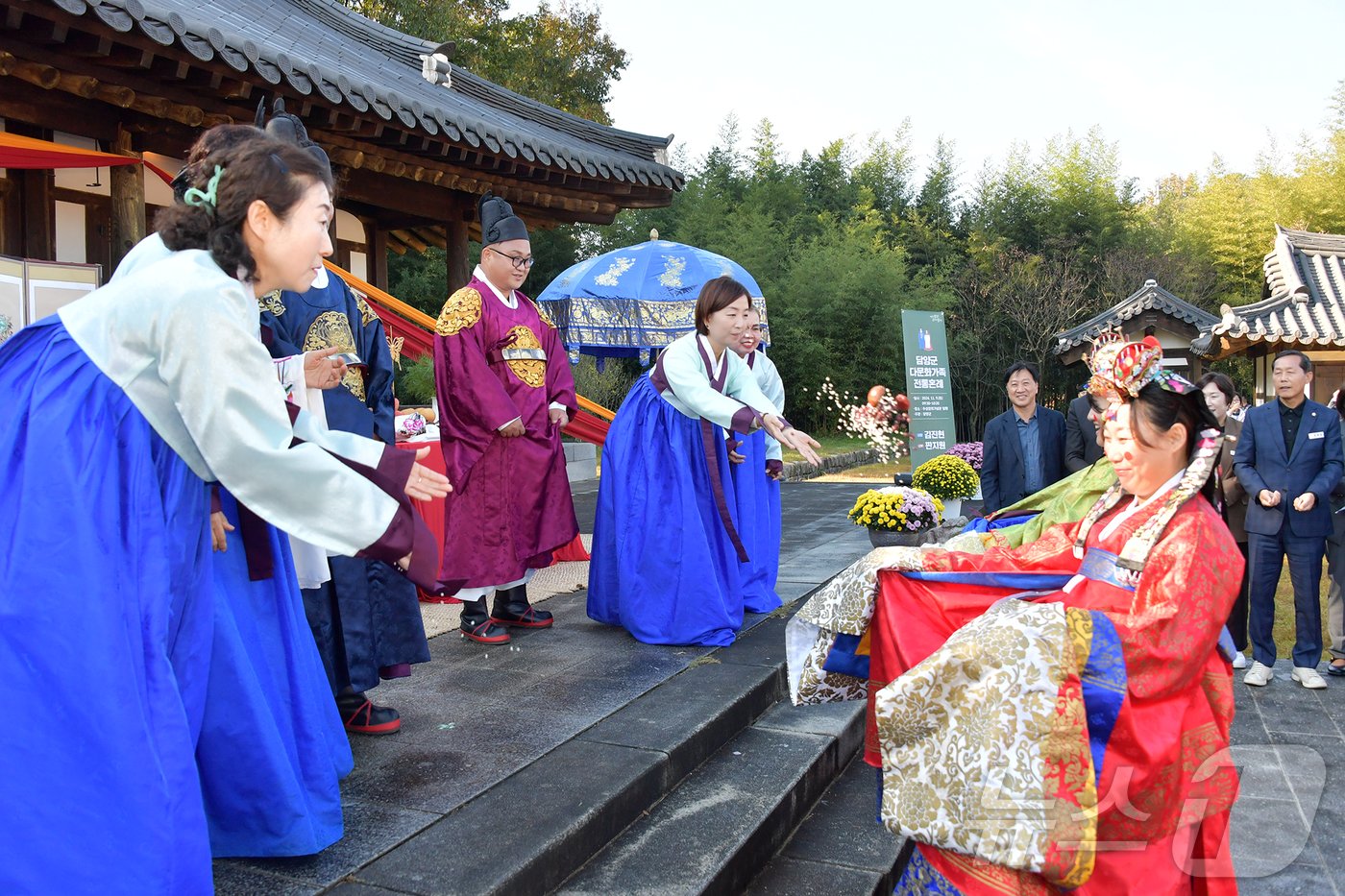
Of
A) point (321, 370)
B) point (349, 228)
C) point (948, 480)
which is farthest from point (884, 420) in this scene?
point (321, 370)

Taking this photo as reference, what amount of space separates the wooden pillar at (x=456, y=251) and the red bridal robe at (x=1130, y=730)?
6.51m

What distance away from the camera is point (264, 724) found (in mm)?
2256

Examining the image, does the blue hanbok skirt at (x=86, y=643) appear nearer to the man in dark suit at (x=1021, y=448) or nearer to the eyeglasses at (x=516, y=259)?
the eyeglasses at (x=516, y=259)

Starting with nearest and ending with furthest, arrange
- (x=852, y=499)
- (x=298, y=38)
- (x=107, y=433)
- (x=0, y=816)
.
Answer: (x=0, y=816) < (x=107, y=433) < (x=298, y=38) < (x=852, y=499)

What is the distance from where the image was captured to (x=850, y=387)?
24.2 m

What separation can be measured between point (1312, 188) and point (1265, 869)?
86.9 feet

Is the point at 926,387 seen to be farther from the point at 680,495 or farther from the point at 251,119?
the point at 251,119

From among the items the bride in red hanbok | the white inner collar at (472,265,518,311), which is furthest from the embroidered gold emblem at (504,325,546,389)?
the bride in red hanbok

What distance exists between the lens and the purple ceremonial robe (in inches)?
187

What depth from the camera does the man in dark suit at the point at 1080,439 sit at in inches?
252

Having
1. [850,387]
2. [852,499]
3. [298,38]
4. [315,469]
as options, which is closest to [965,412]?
[850,387]

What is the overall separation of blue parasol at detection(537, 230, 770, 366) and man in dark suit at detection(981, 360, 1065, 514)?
8055 millimetres

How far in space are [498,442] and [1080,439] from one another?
3829 millimetres

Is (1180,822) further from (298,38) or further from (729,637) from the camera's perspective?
(298,38)
